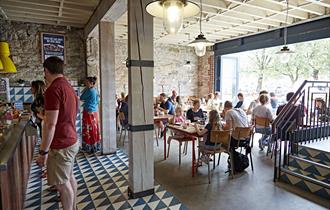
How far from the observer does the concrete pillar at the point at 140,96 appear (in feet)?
9.43

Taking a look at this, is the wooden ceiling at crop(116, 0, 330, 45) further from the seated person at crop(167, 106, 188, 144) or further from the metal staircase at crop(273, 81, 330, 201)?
the seated person at crop(167, 106, 188, 144)

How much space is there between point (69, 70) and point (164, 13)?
5.37 metres

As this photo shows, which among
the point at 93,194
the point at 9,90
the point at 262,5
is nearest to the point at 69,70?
the point at 9,90

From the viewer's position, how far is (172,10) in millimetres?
1656

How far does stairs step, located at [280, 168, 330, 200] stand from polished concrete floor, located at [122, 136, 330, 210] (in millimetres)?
121

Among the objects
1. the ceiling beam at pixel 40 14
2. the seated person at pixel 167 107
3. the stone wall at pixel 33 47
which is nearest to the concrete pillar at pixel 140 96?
the seated person at pixel 167 107

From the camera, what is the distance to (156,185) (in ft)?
11.1

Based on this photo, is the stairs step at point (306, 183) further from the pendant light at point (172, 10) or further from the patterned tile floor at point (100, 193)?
the pendant light at point (172, 10)

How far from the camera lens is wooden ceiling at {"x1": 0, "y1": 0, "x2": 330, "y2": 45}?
15.2 feet

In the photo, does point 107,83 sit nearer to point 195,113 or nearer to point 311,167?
point 195,113

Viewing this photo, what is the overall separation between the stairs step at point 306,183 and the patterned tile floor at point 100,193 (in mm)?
1758

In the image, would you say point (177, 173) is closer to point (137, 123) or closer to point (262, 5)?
point (137, 123)

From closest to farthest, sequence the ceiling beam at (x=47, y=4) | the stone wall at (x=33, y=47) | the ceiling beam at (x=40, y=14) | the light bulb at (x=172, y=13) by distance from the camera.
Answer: the light bulb at (x=172, y=13) → the ceiling beam at (x=47, y=4) → the ceiling beam at (x=40, y=14) → the stone wall at (x=33, y=47)

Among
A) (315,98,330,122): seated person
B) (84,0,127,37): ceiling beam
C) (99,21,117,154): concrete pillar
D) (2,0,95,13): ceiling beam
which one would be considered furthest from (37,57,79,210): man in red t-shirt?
(315,98,330,122): seated person
